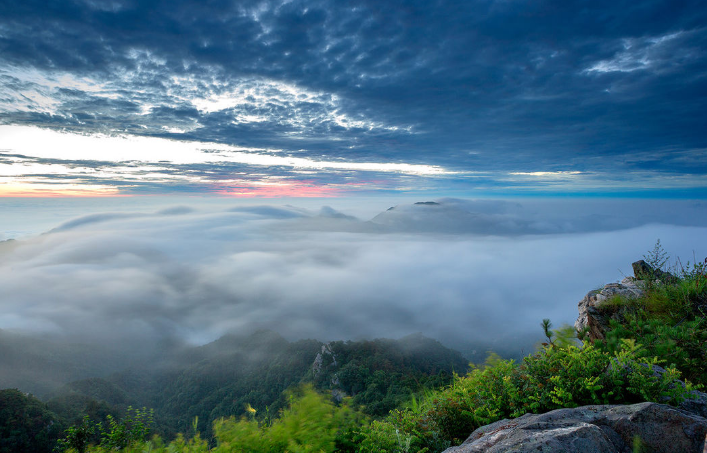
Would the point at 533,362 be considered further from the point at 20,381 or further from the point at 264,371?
the point at 20,381

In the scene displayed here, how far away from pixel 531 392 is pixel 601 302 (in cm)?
555

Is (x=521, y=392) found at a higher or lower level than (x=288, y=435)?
higher

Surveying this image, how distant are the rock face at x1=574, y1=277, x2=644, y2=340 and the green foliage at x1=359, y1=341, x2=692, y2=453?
360cm

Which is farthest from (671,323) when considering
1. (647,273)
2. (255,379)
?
(255,379)

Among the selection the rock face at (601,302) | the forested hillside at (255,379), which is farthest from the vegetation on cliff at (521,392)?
the forested hillside at (255,379)

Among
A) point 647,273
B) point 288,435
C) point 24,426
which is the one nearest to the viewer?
point 288,435

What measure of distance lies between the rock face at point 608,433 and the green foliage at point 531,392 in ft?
1.64

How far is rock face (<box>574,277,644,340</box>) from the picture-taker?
24.9ft

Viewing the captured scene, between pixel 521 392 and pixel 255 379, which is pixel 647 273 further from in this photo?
pixel 255 379

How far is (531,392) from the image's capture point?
434 centimetres

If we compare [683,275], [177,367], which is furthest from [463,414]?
[177,367]

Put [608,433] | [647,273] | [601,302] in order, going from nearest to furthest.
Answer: [608,433]
[601,302]
[647,273]

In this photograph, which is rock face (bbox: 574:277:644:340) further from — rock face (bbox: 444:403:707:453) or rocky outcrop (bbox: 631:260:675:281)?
rock face (bbox: 444:403:707:453)

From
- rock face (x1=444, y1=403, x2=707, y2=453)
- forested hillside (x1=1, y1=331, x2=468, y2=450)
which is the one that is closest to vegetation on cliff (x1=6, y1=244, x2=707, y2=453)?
rock face (x1=444, y1=403, x2=707, y2=453)
